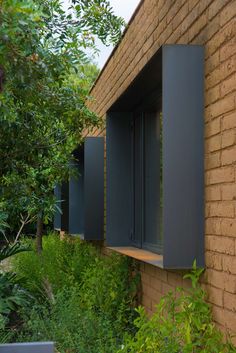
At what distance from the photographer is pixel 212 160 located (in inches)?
148

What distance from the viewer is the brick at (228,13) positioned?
348 cm

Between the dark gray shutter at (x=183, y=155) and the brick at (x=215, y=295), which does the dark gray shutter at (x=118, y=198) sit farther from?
the brick at (x=215, y=295)

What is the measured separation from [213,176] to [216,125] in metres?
0.31

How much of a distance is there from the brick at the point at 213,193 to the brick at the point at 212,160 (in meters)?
0.13

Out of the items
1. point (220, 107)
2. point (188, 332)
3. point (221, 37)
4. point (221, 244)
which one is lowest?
point (188, 332)

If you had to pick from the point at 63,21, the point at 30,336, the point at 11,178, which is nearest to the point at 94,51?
the point at 63,21

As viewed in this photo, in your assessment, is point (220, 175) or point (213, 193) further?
point (213, 193)

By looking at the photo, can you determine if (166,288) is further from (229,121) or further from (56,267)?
(56,267)

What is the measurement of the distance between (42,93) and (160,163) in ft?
4.18

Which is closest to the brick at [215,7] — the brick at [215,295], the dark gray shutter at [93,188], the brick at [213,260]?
the brick at [213,260]

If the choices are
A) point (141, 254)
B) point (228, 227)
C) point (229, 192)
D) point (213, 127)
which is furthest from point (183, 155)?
point (141, 254)

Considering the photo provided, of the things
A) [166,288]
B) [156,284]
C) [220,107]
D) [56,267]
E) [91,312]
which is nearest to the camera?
[220,107]

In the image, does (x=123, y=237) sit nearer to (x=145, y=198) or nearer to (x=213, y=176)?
(x=145, y=198)

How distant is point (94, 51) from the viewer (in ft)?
22.7
